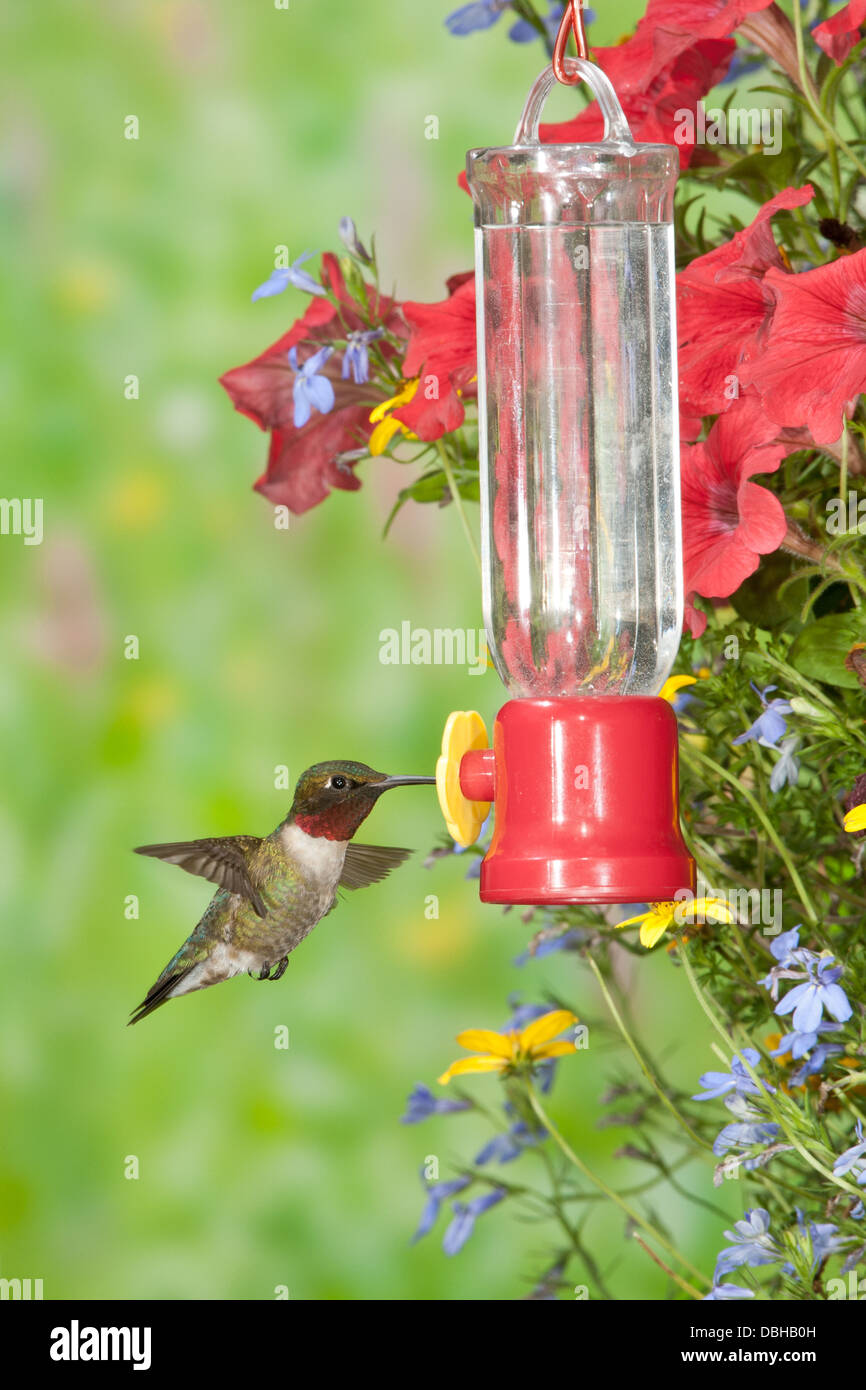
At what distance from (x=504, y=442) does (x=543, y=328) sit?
0.06 m

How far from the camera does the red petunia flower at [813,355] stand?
514 millimetres

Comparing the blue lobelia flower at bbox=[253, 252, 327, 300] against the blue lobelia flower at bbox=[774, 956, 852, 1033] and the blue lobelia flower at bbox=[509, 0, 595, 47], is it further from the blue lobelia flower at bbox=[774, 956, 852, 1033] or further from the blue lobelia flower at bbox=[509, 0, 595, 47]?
Answer: the blue lobelia flower at bbox=[774, 956, 852, 1033]

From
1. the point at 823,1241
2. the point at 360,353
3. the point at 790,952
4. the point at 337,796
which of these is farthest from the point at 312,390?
the point at 823,1241

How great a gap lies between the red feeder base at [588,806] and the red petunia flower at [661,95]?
280 millimetres

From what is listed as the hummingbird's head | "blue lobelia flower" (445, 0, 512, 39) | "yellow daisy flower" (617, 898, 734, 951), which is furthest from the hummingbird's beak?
"blue lobelia flower" (445, 0, 512, 39)

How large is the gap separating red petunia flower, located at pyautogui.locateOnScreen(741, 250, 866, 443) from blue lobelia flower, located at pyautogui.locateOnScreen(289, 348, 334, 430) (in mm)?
215

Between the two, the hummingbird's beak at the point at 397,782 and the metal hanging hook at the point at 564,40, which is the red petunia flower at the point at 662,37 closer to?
the metal hanging hook at the point at 564,40

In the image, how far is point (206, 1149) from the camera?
3.78 feet

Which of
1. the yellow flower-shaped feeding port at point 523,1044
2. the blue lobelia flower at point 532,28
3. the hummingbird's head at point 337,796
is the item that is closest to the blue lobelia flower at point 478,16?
the blue lobelia flower at point 532,28

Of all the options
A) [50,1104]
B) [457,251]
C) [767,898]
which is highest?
[457,251]

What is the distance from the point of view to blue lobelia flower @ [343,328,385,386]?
67 centimetres
